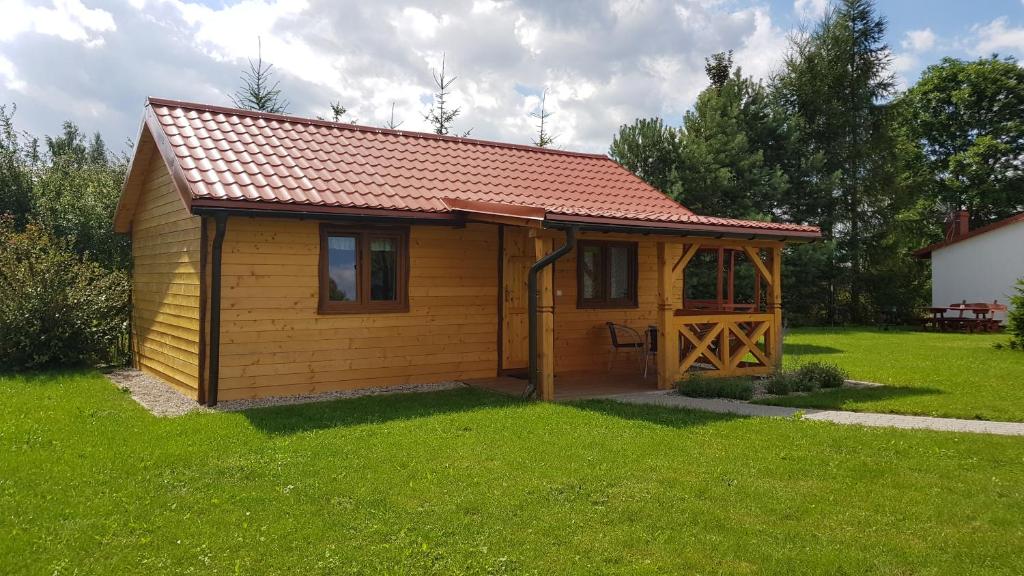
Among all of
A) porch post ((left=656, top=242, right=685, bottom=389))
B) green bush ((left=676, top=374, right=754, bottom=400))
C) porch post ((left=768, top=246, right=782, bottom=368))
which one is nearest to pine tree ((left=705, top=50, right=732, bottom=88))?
porch post ((left=768, top=246, right=782, bottom=368))

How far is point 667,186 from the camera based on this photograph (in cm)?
2270

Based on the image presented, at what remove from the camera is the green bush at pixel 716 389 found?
29.6ft

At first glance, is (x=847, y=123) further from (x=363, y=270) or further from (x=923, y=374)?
(x=363, y=270)

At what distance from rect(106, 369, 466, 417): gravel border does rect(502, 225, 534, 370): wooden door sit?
112 centimetres

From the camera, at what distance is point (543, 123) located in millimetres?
29281

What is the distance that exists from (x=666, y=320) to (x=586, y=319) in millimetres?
2257

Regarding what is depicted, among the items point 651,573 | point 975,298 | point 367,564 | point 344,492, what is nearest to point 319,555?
point 367,564

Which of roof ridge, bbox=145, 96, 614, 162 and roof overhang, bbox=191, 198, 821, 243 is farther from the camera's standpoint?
roof ridge, bbox=145, 96, 614, 162

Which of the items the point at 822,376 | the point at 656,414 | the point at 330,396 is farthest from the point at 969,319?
the point at 330,396

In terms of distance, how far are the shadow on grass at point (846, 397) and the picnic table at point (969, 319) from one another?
14135 mm

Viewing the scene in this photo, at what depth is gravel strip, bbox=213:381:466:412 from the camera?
8.34 meters

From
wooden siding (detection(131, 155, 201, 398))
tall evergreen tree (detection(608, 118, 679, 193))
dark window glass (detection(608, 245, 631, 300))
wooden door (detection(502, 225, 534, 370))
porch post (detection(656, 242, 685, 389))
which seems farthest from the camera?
tall evergreen tree (detection(608, 118, 679, 193))

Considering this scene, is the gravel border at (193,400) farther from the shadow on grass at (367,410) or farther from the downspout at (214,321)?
the shadow on grass at (367,410)

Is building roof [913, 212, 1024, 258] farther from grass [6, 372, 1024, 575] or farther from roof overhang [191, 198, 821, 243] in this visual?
grass [6, 372, 1024, 575]
